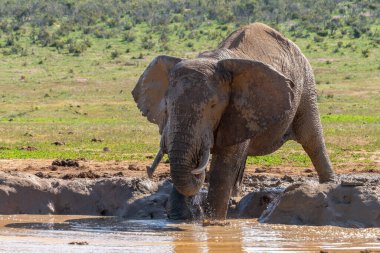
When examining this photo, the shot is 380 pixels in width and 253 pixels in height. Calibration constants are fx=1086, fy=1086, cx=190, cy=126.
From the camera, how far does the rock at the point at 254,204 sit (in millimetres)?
12242

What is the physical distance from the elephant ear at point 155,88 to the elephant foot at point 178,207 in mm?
802

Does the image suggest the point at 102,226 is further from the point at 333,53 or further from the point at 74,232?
the point at 333,53

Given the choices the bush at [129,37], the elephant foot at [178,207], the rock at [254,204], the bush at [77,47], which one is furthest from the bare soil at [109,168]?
the bush at [129,37]

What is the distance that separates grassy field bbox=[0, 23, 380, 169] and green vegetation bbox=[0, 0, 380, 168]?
0.04 meters

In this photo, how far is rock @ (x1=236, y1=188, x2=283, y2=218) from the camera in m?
12.2

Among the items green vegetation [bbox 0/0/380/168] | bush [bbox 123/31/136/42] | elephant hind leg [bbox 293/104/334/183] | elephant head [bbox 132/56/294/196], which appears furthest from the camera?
bush [bbox 123/31/136/42]

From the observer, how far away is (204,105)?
10414 millimetres

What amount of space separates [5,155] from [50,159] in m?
0.95

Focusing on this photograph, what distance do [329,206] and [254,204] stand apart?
145 centimetres

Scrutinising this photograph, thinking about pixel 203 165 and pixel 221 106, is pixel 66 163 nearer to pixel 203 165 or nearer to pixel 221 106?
pixel 221 106

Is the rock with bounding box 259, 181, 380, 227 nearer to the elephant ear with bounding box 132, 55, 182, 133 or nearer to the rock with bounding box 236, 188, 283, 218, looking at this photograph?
the rock with bounding box 236, 188, 283, 218

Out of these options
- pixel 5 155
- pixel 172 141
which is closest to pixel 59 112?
pixel 5 155

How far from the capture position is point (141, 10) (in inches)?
2267

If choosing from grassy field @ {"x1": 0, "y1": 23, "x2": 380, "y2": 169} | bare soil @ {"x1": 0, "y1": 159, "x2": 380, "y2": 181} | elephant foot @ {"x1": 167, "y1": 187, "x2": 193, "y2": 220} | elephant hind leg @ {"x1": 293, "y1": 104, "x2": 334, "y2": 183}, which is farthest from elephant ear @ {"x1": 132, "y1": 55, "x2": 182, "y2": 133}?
grassy field @ {"x1": 0, "y1": 23, "x2": 380, "y2": 169}
